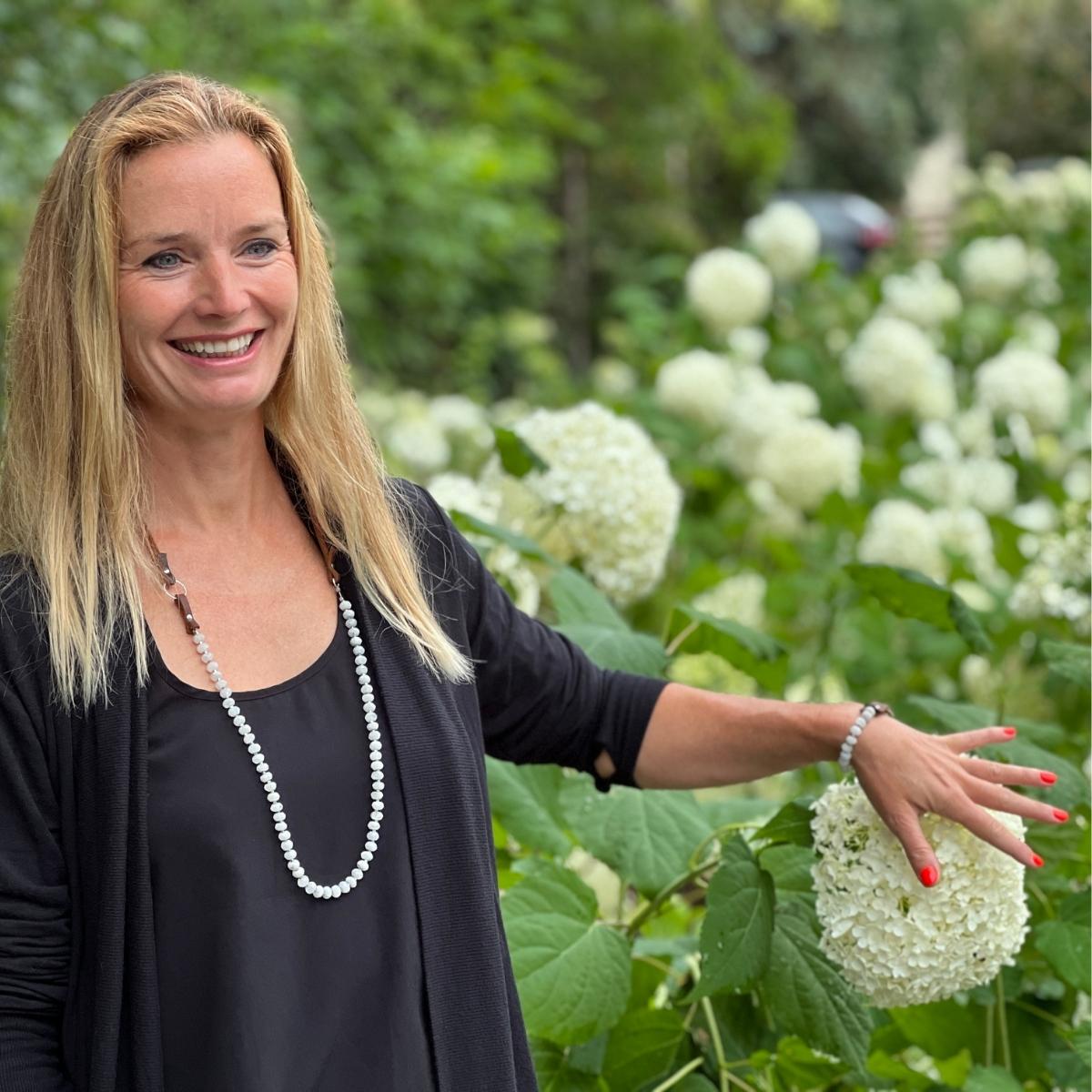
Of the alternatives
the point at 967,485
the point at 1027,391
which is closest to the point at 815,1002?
the point at 967,485

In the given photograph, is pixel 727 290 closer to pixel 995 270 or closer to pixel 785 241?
pixel 785 241

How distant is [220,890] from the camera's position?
54.2 inches

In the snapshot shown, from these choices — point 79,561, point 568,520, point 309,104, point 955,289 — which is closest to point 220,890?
point 79,561

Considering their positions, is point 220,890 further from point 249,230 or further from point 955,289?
point 955,289

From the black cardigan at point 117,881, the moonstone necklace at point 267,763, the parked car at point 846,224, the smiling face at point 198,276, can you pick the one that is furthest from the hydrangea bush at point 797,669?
the parked car at point 846,224

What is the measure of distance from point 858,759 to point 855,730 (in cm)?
3

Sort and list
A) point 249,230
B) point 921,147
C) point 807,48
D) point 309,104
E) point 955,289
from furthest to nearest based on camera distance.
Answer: point 921,147 < point 807,48 < point 309,104 < point 955,289 < point 249,230

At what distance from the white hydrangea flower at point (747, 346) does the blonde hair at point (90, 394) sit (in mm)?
3159

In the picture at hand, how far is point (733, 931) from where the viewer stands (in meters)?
1.70

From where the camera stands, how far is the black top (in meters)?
1.37

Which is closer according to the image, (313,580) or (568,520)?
(313,580)

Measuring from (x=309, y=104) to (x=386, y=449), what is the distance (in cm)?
340

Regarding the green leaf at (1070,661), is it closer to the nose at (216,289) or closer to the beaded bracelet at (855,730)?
the beaded bracelet at (855,730)

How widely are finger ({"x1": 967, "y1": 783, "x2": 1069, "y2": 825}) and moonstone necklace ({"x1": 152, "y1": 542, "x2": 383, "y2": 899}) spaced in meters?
0.59
